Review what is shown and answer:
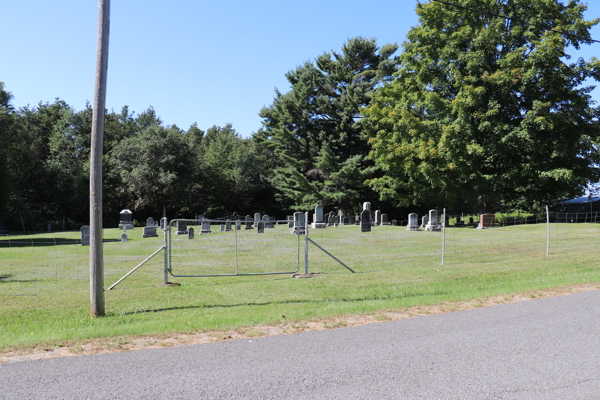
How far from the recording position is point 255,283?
1189 centimetres

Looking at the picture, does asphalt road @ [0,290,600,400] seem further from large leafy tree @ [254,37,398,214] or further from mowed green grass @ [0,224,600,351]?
large leafy tree @ [254,37,398,214]

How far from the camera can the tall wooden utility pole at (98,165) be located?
26.3 ft

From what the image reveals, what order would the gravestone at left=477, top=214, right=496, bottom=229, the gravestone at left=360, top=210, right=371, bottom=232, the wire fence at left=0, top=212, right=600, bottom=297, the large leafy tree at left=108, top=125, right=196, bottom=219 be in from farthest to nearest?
1. the large leafy tree at left=108, top=125, right=196, bottom=219
2. the gravestone at left=477, top=214, right=496, bottom=229
3. the gravestone at left=360, top=210, right=371, bottom=232
4. the wire fence at left=0, top=212, right=600, bottom=297

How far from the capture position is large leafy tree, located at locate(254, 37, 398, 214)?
46812 mm

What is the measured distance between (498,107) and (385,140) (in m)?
9.34

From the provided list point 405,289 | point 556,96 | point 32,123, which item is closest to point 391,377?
point 405,289

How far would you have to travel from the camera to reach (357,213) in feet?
173

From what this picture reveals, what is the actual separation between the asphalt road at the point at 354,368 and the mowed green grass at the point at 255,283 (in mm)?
1466

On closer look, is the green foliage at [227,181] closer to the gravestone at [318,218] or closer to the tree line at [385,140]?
the tree line at [385,140]

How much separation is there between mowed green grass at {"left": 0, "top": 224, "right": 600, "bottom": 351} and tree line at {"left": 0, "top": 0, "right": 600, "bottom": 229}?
1197 centimetres

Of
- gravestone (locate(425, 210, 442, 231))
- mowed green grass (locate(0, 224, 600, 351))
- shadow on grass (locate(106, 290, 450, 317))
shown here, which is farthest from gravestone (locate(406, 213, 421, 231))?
shadow on grass (locate(106, 290, 450, 317))

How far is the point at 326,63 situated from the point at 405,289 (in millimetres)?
43345

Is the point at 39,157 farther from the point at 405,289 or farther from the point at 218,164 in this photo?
the point at 405,289

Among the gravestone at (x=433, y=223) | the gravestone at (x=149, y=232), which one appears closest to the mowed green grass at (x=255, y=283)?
the gravestone at (x=149, y=232)
